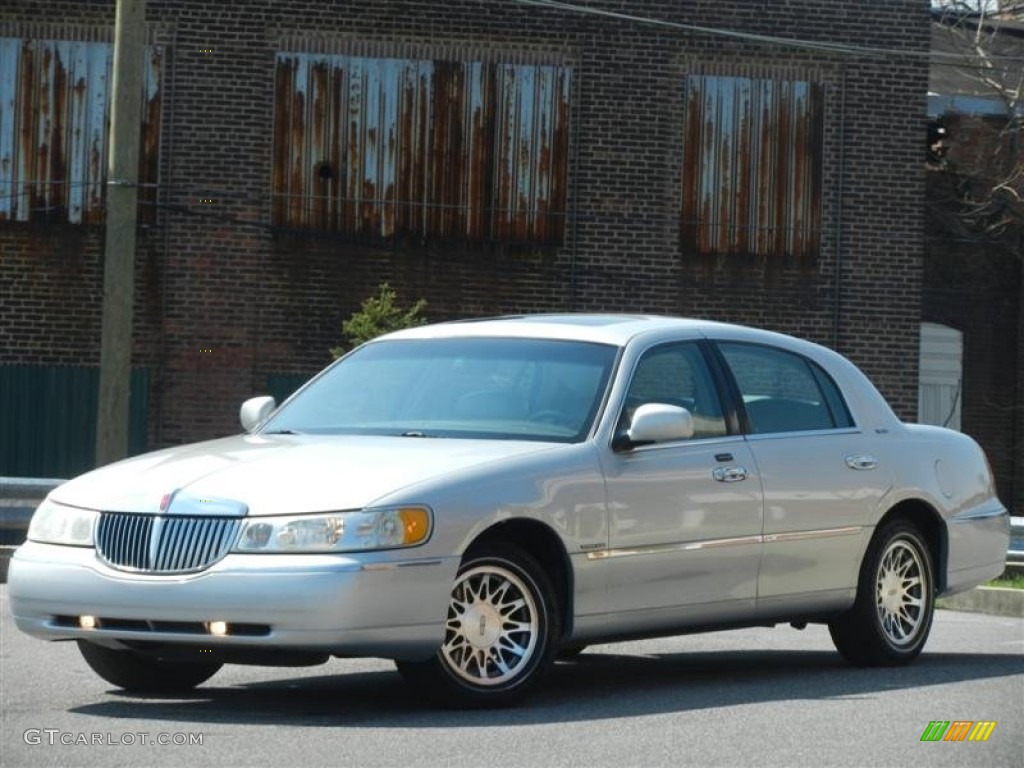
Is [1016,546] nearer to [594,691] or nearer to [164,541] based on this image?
[594,691]

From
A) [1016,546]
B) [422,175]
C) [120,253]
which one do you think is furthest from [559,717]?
[422,175]

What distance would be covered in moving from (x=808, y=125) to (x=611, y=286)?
3.32 metres

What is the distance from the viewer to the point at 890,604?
1019 cm

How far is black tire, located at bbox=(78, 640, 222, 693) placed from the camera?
870 cm

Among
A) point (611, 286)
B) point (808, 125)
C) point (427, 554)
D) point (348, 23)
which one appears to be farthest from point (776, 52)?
point (427, 554)

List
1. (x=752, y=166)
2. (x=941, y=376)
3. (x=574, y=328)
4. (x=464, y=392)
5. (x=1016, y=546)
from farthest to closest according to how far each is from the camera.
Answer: (x=941, y=376), (x=752, y=166), (x=1016, y=546), (x=574, y=328), (x=464, y=392)

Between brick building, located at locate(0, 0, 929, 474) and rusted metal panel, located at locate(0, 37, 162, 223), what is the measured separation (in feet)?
0.09

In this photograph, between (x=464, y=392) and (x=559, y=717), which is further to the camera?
(x=464, y=392)

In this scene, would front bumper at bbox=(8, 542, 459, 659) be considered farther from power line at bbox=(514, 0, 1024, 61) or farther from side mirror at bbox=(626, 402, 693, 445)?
power line at bbox=(514, 0, 1024, 61)

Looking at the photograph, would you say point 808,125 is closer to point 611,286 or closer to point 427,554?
point 611,286

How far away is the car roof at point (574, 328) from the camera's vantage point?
9359 millimetres

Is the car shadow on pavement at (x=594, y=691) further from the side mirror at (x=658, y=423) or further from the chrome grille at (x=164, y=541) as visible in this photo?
the side mirror at (x=658, y=423)

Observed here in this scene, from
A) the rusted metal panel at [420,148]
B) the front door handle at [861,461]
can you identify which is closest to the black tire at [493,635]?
the front door handle at [861,461]

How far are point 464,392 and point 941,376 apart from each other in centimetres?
2165
